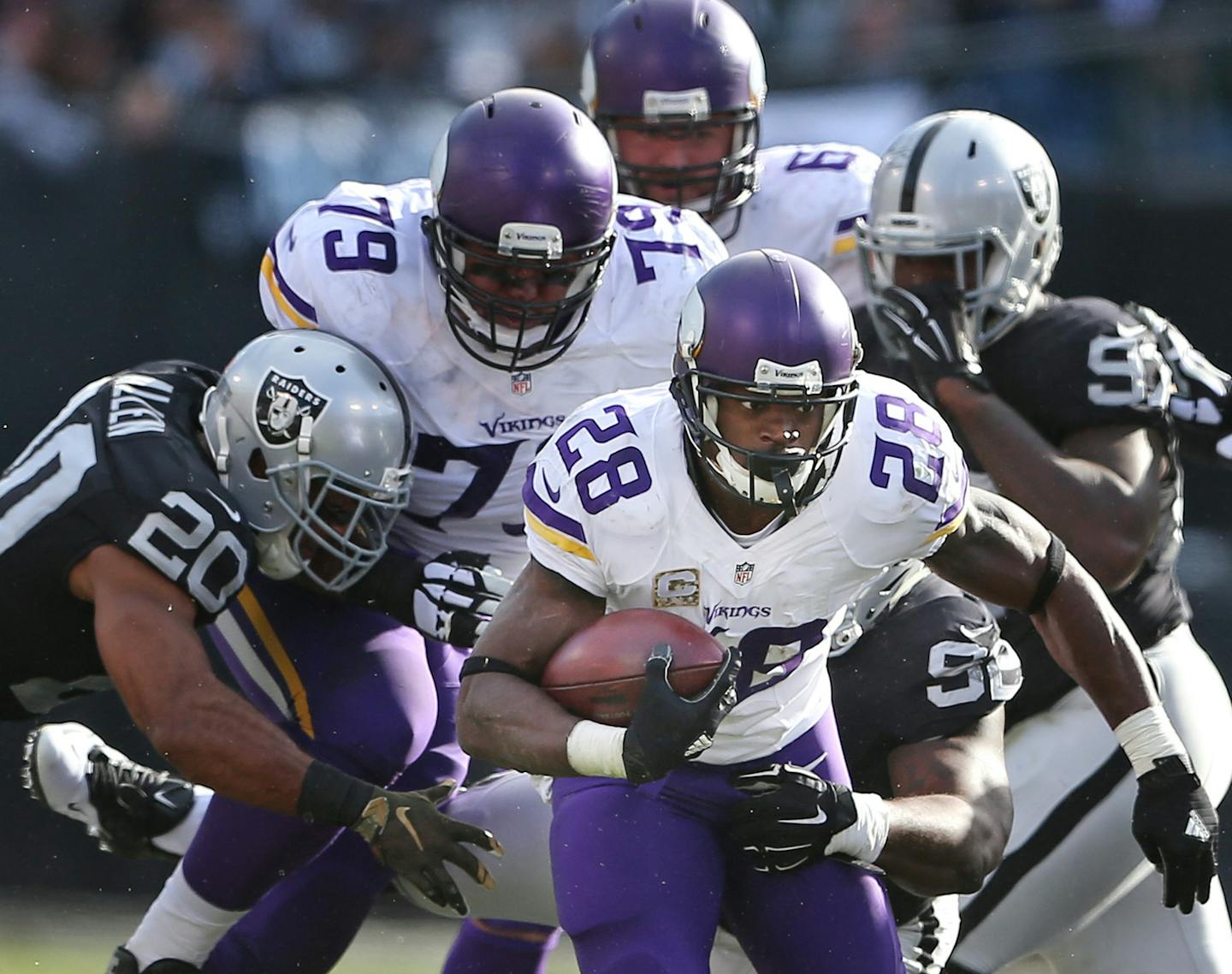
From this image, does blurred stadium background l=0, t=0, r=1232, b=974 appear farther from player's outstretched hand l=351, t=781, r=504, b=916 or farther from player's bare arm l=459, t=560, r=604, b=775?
player's bare arm l=459, t=560, r=604, b=775

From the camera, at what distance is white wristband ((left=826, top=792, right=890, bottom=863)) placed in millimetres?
3148

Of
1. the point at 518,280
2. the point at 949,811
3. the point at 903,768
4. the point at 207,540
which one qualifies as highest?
the point at 518,280

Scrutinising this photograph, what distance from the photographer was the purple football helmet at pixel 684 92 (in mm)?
4953

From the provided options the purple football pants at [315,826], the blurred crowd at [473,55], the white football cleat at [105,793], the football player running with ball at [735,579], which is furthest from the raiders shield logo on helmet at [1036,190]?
the white football cleat at [105,793]

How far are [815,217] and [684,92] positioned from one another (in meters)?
0.46

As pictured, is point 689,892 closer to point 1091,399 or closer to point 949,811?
point 949,811

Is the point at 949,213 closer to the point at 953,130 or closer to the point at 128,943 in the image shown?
the point at 953,130

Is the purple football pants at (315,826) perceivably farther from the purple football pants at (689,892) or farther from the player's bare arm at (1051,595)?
the player's bare arm at (1051,595)

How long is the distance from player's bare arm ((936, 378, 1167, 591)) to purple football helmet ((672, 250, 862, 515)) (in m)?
0.94

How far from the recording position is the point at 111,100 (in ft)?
23.2

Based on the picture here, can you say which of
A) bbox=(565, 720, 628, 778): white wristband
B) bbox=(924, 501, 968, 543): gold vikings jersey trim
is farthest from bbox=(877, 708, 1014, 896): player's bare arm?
bbox=(565, 720, 628, 778): white wristband

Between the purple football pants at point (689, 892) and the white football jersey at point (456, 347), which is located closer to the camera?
the purple football pants at point (689, 892)

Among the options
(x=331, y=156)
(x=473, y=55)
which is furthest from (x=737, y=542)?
(x=473, y=55)

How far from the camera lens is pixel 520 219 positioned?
3.95 m
